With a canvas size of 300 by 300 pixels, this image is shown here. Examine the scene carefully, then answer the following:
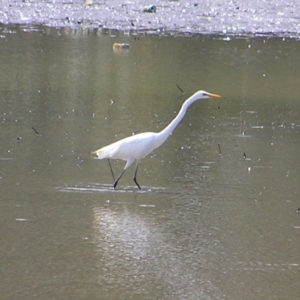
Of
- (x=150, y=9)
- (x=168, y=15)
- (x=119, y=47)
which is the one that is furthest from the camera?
(x=150, y=9)

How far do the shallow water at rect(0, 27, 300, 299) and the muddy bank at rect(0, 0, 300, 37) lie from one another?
6265 mm

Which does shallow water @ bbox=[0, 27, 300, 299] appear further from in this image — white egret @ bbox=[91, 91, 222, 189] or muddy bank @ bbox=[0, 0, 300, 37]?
muddy bank @ bbox=[0, 0, 300, 37]

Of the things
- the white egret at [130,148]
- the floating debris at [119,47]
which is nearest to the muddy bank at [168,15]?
the floating debris at [119,47]

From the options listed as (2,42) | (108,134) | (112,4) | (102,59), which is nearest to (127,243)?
(108,134)

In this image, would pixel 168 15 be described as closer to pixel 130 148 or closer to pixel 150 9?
pixel 150 9

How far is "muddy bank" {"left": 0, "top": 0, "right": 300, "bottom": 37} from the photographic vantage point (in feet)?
66.6

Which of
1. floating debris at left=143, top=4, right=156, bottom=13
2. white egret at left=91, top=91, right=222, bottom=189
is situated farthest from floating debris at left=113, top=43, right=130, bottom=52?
white egret at left=91, top=91, right=222, bottom=189

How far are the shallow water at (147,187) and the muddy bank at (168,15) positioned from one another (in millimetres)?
6265

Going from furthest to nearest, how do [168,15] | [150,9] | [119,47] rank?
[150,9] → [168,15] → [119,47]

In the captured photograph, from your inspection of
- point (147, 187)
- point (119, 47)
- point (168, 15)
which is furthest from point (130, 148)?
point (168, 15)

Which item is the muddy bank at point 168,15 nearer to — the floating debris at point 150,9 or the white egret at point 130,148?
the floating debris at point 150,9

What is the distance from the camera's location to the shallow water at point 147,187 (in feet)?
17.2

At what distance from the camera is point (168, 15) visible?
22219mm

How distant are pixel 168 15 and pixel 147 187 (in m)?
15.4
